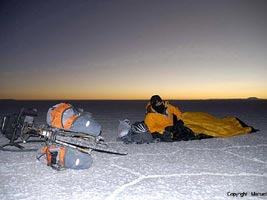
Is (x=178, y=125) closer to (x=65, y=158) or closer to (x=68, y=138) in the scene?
(x=68, y=138)

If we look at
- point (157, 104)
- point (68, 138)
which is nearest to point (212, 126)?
point (157, 104)

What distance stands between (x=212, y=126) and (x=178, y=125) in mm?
1172

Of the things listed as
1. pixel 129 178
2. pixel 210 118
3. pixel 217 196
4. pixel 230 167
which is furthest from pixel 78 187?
pixel 210 118

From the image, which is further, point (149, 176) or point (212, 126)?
point (212, 126)

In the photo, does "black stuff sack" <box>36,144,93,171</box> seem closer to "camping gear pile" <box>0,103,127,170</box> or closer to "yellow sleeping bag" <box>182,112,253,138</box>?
"camping gear pile" <box>0,103,127,170</box>

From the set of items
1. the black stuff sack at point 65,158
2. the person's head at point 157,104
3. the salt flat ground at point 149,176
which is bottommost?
the salt flat ground at point 149,176

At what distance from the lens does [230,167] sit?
5.22 m

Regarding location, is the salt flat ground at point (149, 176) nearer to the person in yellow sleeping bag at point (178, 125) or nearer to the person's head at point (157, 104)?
the person in yellow sleeping bag at point (178, 125)

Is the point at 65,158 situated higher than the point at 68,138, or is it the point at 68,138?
the point at 68,138

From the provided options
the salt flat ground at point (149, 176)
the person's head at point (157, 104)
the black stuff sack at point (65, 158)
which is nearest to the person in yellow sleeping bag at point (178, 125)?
the person's head at point (157, 104)

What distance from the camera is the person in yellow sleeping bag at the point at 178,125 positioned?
25.4 feet

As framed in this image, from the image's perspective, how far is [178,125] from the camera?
312 inches

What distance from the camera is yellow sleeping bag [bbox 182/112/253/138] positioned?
27.2 ft

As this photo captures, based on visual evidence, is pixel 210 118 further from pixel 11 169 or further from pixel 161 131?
pixel 11 169
